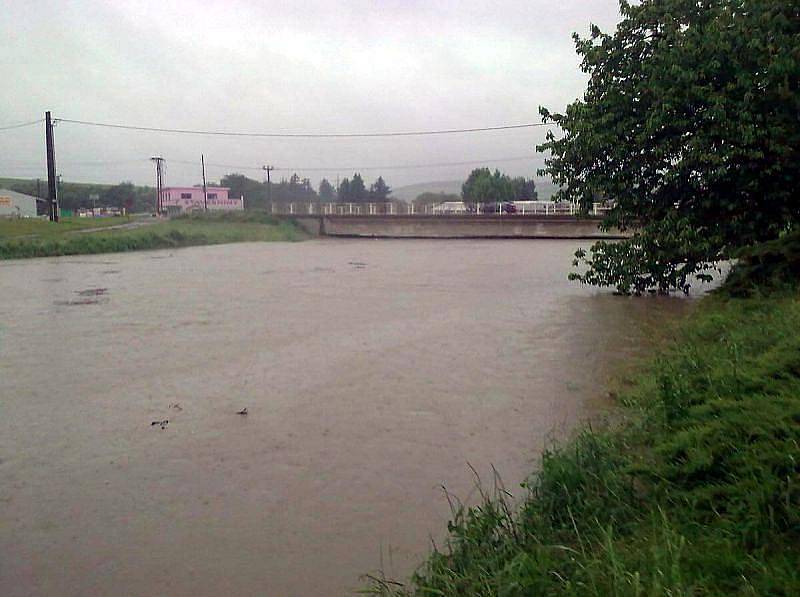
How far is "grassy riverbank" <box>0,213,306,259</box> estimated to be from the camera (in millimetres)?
34328

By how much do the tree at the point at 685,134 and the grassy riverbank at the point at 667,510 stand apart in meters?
8.49

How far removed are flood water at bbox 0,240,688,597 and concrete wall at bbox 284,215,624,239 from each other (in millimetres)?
31640

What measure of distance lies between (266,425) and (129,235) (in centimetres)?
3502

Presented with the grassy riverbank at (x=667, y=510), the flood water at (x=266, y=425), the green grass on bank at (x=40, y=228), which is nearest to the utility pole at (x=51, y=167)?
the green grass on bank at (x=40, y=228)

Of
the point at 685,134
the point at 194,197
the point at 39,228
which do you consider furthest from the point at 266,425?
the point at 194,197

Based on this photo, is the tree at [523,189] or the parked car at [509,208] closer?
the parked car at [509,208]

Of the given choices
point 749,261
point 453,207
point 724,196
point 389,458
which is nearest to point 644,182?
point 724,196

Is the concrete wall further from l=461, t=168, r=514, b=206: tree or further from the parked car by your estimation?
l=461, t=168, r=514, b=206: tree

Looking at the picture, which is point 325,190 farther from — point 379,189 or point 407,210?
point 407,210

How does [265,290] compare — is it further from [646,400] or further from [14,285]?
[646,400]

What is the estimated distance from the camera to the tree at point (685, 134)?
13500mm

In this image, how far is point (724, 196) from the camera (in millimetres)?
14703

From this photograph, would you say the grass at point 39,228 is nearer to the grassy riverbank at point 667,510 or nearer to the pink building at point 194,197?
the grassy riverbank at point 667,510

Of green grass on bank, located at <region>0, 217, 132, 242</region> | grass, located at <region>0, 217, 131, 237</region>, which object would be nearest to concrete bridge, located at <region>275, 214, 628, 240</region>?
green grass on bank, located at <region>0, 217, 132, 242</region>
